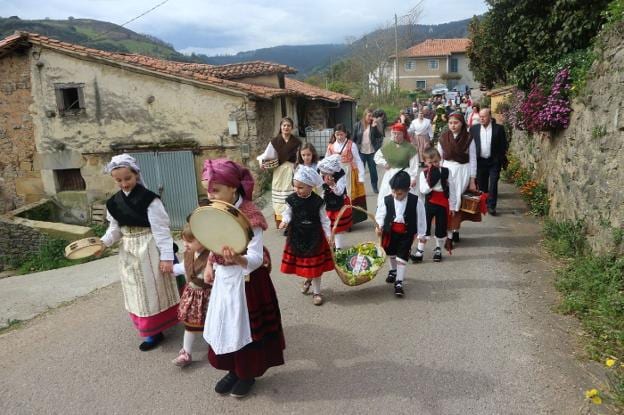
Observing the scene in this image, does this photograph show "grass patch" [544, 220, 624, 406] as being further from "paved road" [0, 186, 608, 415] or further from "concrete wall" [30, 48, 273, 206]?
"concrete wall" [30, 48, 273, 206]

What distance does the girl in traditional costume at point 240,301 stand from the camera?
3.08 metres

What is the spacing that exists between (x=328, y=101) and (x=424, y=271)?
646 inches

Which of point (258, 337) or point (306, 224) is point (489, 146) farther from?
point (258, 337)

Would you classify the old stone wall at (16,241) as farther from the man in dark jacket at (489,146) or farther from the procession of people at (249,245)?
the man in dark jacket at (489,146)

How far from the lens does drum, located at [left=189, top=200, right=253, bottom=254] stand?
2.81 meters

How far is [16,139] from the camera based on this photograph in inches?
515

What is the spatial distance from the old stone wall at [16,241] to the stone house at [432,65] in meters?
54.3

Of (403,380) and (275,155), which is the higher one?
(275,155)

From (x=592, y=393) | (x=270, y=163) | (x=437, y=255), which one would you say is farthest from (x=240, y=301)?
(x=270, y=163)

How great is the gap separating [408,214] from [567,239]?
95.6 inches

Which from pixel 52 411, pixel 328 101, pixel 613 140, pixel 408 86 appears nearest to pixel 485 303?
pixel 613 140

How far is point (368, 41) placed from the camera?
4938 cm

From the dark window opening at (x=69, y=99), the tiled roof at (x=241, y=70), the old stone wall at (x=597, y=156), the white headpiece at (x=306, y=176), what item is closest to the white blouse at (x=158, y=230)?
the white headpiece at (x=306, y=176)

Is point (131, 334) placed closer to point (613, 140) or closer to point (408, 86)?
point (613, 140)
